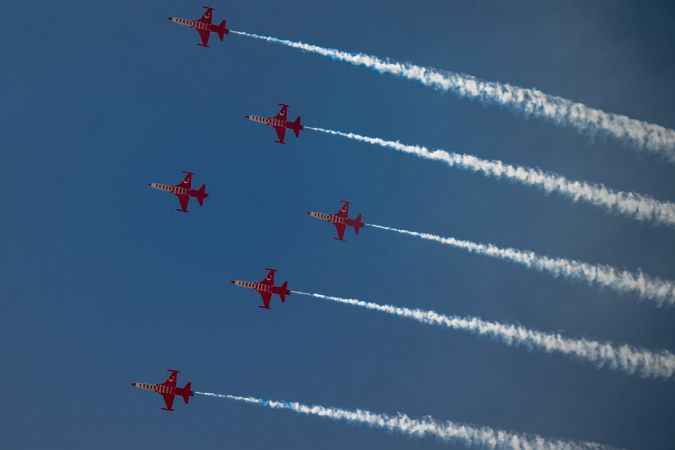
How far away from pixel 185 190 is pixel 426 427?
49.9ft

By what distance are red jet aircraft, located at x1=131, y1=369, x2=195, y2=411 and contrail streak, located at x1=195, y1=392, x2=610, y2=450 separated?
2.06 feet

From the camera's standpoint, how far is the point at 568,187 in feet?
111

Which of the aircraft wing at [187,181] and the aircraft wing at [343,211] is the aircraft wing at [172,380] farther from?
the aircraft wing at [343,211]

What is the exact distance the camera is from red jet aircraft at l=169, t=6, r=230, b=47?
34.3 metres

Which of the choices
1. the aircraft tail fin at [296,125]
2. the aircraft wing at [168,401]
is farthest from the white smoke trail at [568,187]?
the aircraft wing at [168,401]

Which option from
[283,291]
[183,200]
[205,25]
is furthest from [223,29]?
[283,291]

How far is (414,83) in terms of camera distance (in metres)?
34.7

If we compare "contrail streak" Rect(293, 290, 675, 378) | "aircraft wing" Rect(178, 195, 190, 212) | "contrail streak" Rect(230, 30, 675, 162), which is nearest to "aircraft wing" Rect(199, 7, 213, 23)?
"contrail streak" Rect(230, 30, 675, 162)

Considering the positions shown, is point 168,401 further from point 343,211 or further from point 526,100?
point 526,100

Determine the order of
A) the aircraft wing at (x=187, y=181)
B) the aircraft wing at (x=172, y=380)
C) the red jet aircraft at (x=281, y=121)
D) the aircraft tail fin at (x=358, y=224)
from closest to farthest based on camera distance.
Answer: the aircraft wing at (x=172, y=380) < the aircraft tail fin at (x=358, y=224) < the red jet aircraft at (x=281, y=121) < the aircraft wing at (x=187, y=181)

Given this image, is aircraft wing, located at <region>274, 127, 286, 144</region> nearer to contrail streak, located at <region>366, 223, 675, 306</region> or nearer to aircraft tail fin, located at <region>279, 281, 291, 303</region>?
aircraft tail fin, located at <region>279, 281, 291, 303</region>

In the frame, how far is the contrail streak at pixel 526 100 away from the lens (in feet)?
112

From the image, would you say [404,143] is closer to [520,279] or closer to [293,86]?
[293,86]

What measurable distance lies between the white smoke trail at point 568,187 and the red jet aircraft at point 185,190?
6796 mm
